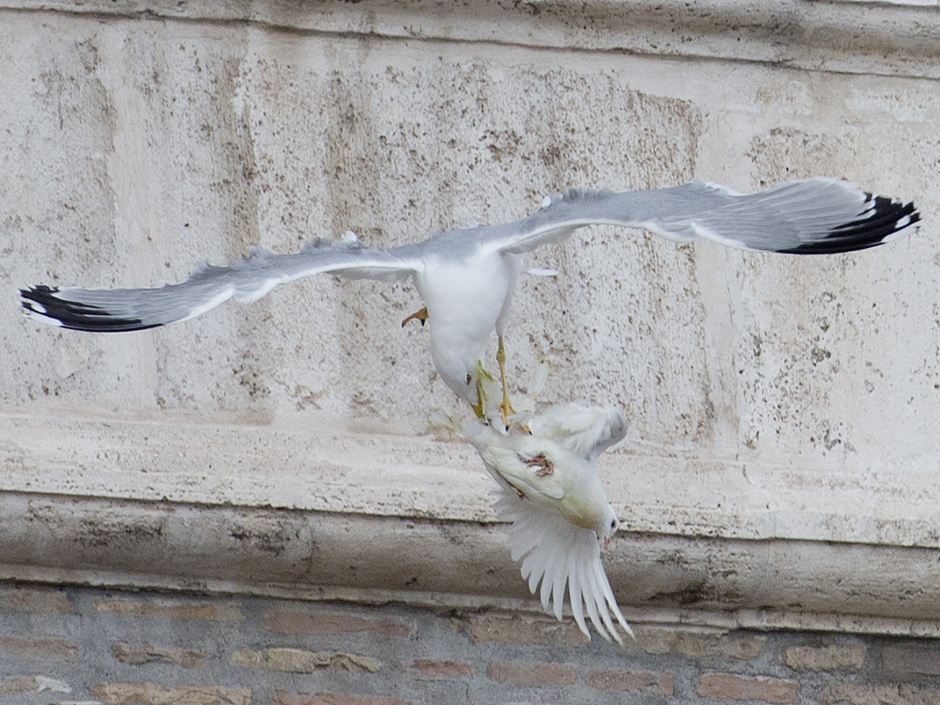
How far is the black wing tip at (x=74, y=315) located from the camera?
2.37 metres

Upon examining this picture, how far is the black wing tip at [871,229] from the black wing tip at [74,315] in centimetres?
77

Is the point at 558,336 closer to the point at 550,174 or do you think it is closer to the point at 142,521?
the point at 550,174

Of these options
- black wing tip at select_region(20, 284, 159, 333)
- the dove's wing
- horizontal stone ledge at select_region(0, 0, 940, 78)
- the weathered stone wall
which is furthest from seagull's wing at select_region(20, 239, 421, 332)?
horizontal stone ledge at select_region(0, 0, 940, 78)

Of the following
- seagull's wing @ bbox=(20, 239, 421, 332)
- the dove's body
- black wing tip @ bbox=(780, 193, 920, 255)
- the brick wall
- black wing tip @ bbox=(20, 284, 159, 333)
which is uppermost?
black wing tip @ bbox=(780, 193, 920, 255)

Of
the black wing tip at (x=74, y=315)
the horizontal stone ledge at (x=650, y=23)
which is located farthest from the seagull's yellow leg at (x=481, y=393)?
the horizontal stone ledge at (x=650, y=23)

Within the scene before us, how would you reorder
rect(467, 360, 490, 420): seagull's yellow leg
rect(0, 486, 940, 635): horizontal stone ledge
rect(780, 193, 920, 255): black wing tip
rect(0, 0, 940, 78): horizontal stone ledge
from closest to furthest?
rect(780, 193, 920, 255): black wing tip → rect(467, 360, 490, 420): seagull's yellow leg → rect(0, 486, 940, 635): horizontal stone ledge → rect(0, 0, 940, 78): horizontal stone ledge

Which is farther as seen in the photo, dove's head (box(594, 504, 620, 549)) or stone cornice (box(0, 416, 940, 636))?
stone cornice (box(0, 416, 940, 636))

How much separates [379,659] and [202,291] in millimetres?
816

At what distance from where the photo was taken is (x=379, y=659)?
3023 millimetres

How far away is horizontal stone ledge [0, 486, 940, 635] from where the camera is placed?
2.96m

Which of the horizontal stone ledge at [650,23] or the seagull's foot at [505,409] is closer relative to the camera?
the seagull's foot at [505,409]

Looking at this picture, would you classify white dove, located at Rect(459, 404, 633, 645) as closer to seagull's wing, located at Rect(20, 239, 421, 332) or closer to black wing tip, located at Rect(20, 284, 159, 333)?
seagull's wing, located at Rect(20, 239, 421, 332)

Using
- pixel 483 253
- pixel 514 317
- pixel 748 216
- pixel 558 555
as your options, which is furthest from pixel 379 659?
pixel 748 216

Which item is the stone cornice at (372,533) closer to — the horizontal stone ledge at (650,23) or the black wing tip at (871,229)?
the horizontal stone ledge at (650,23)
